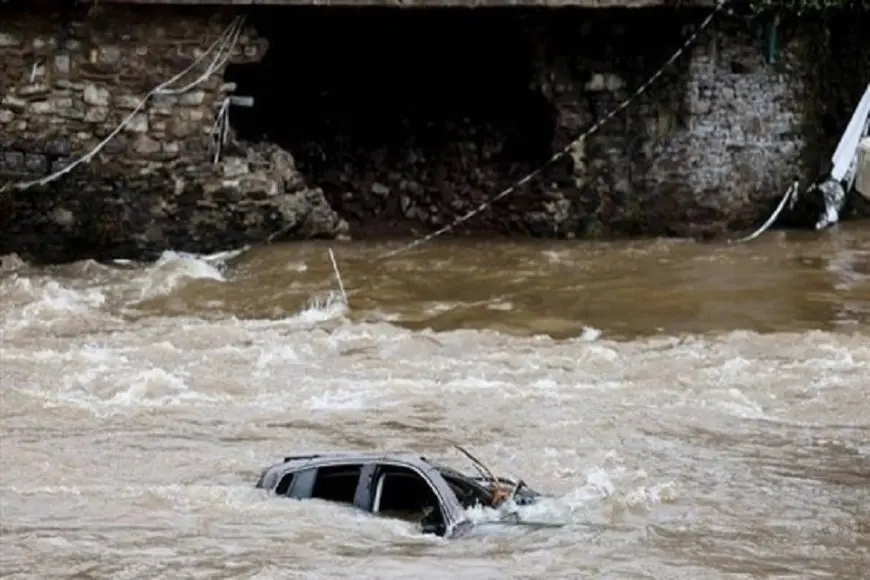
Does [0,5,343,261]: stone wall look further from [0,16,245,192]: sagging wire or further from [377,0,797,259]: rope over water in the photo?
[377,0,797,259]: rope over water

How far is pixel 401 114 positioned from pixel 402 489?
9.70 meters

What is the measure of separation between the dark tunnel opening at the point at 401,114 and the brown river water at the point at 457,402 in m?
1.08

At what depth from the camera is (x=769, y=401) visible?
11.2m

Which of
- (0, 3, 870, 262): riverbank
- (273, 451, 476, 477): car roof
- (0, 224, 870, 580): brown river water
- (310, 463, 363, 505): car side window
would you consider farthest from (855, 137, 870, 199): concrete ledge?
(0, 3, 870, 262): riverbank

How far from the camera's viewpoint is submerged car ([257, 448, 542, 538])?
8.22 m

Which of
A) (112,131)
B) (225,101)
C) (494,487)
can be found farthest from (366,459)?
(225,101)

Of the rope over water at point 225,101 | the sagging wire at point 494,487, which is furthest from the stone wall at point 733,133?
the sagging wire at point 494,487

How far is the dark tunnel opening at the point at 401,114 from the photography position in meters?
17.2

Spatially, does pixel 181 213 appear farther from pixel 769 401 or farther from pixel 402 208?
pixel 769 401

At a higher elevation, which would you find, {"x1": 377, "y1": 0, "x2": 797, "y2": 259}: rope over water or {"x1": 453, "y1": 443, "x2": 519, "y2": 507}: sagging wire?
{"x1": 377, "y1": 0, "x2": 797, "y2": 259}: rope over water

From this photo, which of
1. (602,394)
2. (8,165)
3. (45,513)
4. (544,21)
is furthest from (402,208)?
(45,513)

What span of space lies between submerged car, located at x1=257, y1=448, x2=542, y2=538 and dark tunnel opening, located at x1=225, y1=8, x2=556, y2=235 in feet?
28.3

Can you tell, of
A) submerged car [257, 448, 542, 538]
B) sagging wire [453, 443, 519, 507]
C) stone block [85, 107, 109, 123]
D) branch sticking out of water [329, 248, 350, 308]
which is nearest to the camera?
submerged car [257, 448, 542, 538]

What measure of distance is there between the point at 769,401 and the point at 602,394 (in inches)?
44.3
